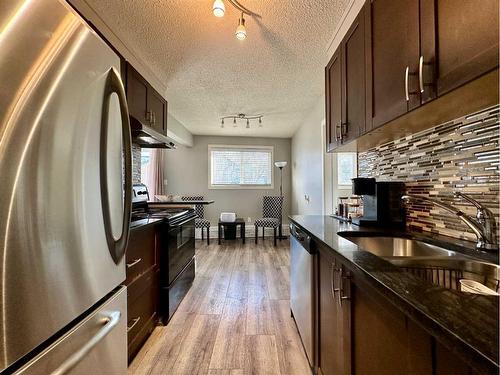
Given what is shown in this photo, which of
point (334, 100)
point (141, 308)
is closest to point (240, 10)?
point (334, 100)

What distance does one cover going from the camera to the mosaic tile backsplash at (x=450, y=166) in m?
0.98

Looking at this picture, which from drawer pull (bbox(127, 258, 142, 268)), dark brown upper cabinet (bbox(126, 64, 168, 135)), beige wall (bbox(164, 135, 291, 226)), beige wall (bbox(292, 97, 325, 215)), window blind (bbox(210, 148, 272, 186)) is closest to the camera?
drawer pull (bbox(127, 258, 142, 268))

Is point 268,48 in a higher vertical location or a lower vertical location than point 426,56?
higher

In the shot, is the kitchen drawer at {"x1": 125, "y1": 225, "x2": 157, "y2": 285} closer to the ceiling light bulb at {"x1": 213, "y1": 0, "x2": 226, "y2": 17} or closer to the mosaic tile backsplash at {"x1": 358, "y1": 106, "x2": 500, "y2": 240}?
the ceiling light bulb at {"x1": 213, "y1": 0, "x2": 226, "y2": 17}

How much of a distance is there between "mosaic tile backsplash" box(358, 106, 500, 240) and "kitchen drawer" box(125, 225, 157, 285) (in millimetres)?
1777

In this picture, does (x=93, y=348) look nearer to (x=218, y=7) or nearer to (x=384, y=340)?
(x=384, y=340)

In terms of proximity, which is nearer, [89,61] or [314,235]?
[89,61]

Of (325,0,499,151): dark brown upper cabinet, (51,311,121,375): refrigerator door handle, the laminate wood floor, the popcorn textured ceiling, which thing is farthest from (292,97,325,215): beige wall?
(51,311,121,375): refrigerator door handle

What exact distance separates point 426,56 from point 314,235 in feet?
3.03

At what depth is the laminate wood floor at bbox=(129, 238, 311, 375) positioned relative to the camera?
1596 millimetres

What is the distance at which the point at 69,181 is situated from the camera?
0.72m

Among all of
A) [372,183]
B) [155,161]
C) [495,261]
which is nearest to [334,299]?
[495,261]

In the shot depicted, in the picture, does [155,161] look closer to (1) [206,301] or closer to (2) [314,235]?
(1) [206,301]

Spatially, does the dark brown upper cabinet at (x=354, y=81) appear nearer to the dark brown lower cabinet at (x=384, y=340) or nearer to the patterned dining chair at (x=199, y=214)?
the dark brown lower cabinet at (x=384, y=340)
